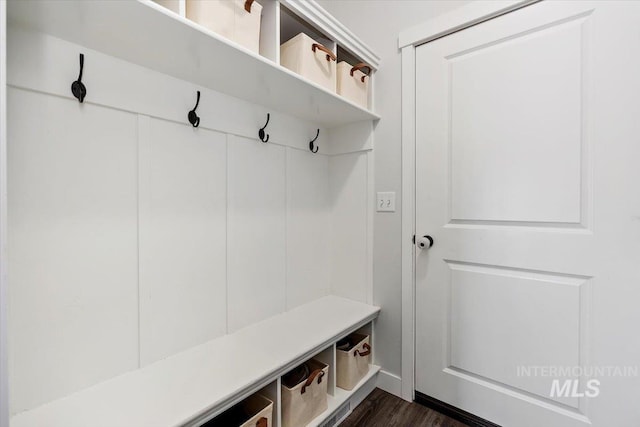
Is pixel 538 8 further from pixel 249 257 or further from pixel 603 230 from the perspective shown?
pixel 249 257

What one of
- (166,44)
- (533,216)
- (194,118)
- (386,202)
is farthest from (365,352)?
(166,44)

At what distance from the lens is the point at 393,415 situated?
1477 millimetres

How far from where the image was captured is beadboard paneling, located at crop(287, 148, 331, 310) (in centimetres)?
163

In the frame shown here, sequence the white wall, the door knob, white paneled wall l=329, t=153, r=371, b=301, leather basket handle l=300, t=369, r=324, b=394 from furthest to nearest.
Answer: white paneled wall l=329, t=153, r=371, b=301
the white wall
the door knob
leather basket handle l=300, t=369, r=324, b=394

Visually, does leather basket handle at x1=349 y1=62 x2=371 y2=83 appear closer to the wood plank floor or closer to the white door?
the white door

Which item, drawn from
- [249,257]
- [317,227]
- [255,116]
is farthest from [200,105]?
[317,227]

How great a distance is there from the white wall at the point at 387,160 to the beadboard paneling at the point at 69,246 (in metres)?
1.19

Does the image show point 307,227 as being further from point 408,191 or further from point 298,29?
point 298,29

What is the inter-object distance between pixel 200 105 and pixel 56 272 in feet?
2.54

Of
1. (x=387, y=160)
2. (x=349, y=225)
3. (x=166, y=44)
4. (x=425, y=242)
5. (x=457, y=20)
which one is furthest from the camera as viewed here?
(x=349, y=225)

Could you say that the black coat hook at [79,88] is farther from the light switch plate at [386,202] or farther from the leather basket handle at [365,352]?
the leather basket handle at [365,352]

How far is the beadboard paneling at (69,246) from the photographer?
2.74ft

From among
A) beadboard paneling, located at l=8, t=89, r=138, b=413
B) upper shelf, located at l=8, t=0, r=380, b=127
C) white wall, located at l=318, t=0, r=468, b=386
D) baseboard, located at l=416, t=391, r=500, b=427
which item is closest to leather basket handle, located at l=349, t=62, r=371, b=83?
white wall, located at l=318, t=0, r=468, b=386

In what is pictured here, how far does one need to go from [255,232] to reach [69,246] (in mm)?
704
